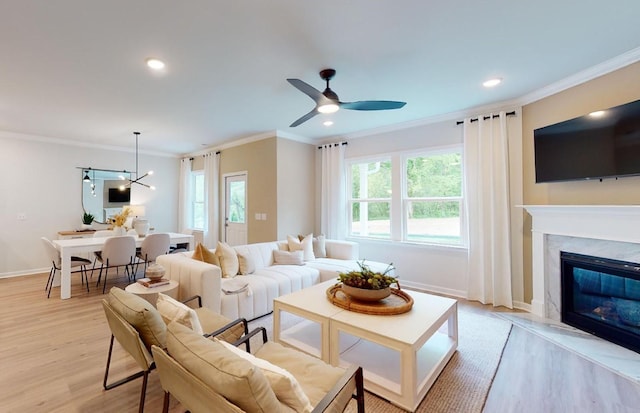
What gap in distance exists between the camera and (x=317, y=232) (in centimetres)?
589

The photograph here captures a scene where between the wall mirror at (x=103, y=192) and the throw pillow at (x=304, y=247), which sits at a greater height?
the wall mirror at (x=103, y=192)

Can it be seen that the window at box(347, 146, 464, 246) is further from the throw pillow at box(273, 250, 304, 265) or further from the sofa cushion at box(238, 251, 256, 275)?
the sofa cushion at box(238, 251, 256, 275)

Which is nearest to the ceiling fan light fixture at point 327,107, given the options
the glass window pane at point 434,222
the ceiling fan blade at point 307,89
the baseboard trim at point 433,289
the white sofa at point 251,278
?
the ceiling fan blade at point 307,89

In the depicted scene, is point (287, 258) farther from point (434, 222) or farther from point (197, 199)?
point (197, 199)

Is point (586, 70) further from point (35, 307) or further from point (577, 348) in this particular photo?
point (35, 307)

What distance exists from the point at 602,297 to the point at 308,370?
10.6ft

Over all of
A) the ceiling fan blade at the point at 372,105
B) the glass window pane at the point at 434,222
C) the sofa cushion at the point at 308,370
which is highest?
the ceiling fan blade at the point at 372,105

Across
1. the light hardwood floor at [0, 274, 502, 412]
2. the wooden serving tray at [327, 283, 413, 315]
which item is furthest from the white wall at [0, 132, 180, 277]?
the wooden serving tray at [327, 283, 413, 315]

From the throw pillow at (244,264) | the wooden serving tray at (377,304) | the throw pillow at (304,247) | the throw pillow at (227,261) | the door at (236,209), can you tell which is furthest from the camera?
the door at (236,209)

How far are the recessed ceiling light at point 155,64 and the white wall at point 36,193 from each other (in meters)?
4.57

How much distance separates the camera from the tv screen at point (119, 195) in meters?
6.29

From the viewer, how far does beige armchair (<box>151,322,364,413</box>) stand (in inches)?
38.5

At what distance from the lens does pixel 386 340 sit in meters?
1.85

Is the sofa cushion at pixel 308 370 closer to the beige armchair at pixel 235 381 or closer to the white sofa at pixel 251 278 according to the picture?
the beige armchair at pixel 235 381
